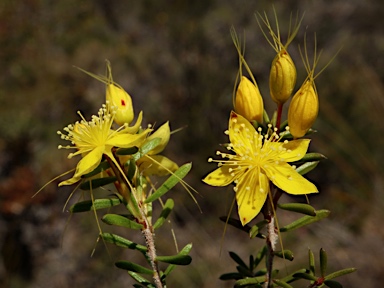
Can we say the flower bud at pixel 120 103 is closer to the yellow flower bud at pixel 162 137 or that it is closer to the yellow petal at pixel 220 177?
the yellow flower bud at pixel 162 137

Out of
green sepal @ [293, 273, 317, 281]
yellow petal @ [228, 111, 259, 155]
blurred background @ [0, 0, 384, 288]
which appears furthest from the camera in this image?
blurred background @ [0, 0, 384, 288]

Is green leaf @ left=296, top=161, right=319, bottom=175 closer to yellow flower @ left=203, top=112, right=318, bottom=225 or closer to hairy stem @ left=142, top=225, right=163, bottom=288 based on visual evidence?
yellow flower @ left=203, top=112, right=318, bottom=225

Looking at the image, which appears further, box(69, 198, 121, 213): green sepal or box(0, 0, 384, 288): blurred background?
box(0, 0, 384, 288): blurred background

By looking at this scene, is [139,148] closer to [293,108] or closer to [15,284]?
[293,108]

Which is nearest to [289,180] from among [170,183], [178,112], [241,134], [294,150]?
[294,150]

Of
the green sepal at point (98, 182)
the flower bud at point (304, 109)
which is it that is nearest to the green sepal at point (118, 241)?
the green sepal at point (98, 182)

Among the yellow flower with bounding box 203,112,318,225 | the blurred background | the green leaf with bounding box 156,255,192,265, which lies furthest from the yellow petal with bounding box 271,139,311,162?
the blurred background
